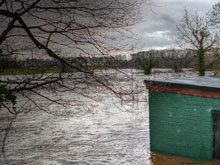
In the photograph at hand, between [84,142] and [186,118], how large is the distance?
4924mm

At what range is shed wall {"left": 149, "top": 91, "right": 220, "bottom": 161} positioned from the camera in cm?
738

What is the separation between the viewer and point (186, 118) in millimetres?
7703

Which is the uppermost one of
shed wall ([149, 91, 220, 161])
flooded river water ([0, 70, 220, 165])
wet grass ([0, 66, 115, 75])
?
wet grass ([0, 66, 115, 75])

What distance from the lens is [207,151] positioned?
295 inches

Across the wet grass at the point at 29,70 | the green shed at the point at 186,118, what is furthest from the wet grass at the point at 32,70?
the green shed at the point at 186,118

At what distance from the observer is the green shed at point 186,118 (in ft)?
24.0

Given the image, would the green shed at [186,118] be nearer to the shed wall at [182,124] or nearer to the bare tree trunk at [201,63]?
the shed wall at [182,124]

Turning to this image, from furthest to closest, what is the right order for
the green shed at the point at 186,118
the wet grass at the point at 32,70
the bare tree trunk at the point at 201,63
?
the bare tree trunk at the point at 201,63, the green shed at the point at 186,118, the wet grass at the point at 32,70

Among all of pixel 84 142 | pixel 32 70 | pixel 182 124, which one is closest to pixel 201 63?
pixel 84 142

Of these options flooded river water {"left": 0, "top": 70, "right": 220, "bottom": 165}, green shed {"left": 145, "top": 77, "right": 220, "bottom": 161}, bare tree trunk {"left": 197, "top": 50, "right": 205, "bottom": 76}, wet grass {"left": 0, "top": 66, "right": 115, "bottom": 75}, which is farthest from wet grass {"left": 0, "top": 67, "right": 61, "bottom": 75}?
bare tree trunk {"left": 197, "top": 50, "right": 205, "bottom": 76}

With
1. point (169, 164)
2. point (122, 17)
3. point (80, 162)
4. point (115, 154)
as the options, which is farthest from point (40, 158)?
point (122, 17)

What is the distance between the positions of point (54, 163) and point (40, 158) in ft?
2.68

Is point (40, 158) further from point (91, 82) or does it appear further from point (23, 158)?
point (91, 82)

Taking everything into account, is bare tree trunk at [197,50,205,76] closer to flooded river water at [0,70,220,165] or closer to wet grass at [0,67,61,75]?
flooded river water at [0,70,220,165]
